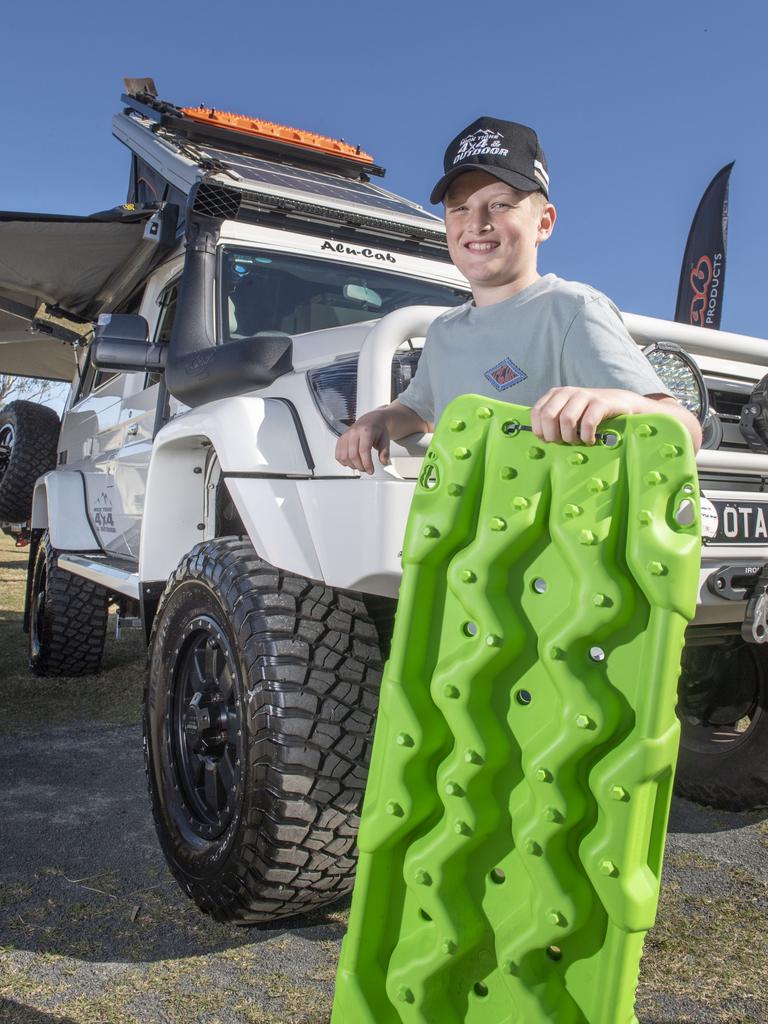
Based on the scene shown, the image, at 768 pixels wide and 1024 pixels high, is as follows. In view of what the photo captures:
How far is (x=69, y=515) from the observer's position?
5254 mm

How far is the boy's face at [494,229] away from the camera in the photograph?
1880 millimetres

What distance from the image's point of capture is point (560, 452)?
5.15 ft

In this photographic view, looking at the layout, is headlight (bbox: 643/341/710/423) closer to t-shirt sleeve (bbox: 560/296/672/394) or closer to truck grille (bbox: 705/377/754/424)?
truck grille (bbox: 705/377/754/424)

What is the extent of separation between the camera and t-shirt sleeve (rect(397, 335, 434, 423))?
2.07m

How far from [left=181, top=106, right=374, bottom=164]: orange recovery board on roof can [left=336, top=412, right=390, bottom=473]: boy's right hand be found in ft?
14.0

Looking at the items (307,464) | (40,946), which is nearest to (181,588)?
(307,464)

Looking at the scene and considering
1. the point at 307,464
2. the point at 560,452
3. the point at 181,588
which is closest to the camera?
the point at 560,452

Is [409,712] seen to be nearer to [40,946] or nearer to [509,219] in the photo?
[509,219]

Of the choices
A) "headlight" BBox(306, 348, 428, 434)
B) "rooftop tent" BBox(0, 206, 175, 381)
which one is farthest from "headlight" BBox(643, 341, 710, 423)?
"rooftop tent" BBox(0, 206, 175, 381)

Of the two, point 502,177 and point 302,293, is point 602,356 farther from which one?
point 302,293

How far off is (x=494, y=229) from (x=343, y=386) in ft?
2.37

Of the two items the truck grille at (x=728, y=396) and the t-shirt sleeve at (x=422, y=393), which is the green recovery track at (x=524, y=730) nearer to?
the t-shirt sleeve at (x=422, y=393)

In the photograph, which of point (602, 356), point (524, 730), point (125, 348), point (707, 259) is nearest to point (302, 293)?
point (125, 348)

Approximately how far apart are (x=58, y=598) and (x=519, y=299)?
4.26 metres
